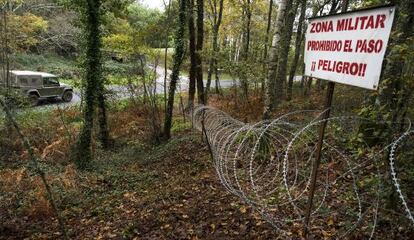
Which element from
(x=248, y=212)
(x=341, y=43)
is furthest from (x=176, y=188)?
(x=341, y=43)

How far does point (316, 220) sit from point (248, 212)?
117 cm

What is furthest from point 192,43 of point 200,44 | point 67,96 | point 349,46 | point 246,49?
point 67,96

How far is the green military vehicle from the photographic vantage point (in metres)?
19.9

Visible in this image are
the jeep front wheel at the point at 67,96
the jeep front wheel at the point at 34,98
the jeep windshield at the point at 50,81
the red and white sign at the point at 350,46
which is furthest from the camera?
the jeep front wheel at the point at 67,96

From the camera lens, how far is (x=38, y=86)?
21.1m

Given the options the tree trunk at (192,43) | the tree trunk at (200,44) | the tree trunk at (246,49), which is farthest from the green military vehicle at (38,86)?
the tree trunk at (246,49)

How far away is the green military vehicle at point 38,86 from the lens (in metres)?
19.9

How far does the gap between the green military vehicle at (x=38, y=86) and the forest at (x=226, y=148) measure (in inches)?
6.7

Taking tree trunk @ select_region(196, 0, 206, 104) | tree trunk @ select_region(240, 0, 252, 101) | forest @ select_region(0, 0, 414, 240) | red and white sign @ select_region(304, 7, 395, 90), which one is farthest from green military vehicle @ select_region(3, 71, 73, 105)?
red and white sign @ select_region(304, 7, 395, 90)

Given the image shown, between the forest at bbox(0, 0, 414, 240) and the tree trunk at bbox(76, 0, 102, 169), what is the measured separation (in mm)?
43

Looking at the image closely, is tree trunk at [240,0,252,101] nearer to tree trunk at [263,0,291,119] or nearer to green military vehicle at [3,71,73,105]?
tree trunk at [263,0,291,119]

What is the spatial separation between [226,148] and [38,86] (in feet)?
55.4

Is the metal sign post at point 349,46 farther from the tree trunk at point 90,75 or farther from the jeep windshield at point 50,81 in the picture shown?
the jeep windshield at point 50,81

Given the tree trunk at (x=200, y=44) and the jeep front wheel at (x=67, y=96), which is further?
the jeep front wheel at (x=67, y=96)
